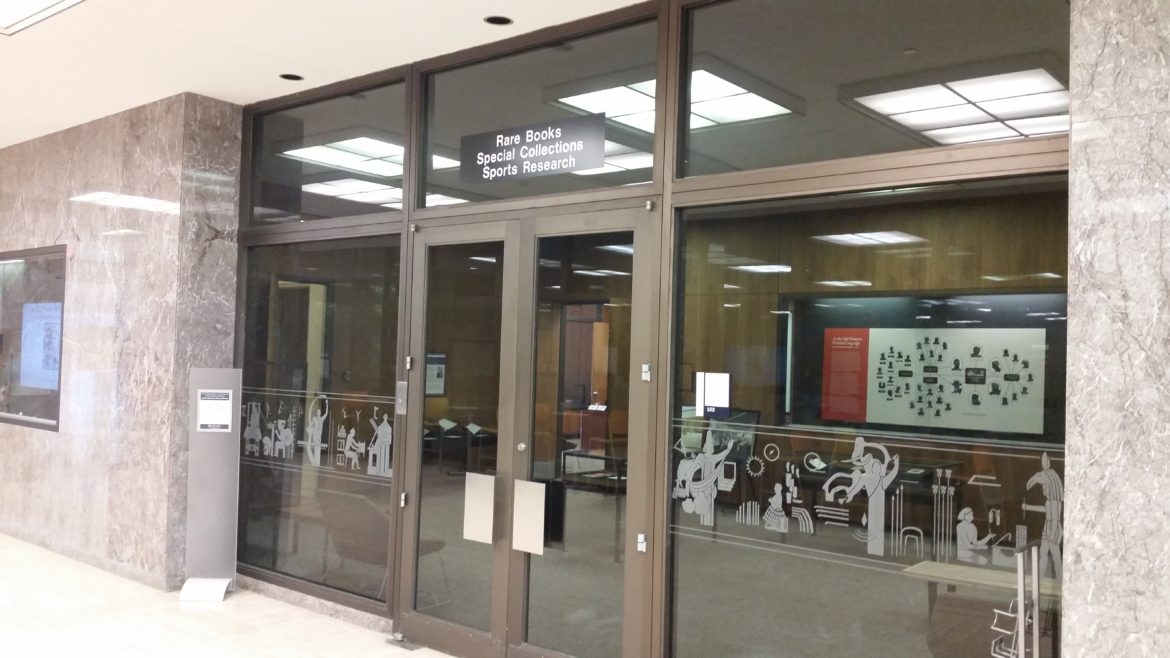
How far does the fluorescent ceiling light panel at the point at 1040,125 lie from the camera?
316 cm

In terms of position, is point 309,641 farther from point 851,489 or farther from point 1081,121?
point 1081,121

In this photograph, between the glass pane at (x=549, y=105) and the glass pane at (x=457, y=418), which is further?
the glass pane at (x=457, y=418)

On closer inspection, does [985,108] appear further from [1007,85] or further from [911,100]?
Result: [911,100]

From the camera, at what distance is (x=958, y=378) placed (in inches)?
130

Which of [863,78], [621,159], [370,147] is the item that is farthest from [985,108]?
[370,147]

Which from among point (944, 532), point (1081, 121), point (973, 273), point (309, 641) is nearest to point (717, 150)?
point (973, 273)

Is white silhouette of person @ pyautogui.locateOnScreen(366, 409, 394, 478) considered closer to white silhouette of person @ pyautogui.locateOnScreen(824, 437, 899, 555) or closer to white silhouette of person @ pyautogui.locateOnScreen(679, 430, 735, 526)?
white silhouette of person @ pyautogui.locateOnScreen(679, 430, 735, 526)

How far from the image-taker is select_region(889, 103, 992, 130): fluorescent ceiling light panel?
3.36 meters

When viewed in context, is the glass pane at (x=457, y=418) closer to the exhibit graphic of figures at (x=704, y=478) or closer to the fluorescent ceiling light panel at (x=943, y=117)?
the exhibit graphic of figures at (x=704, y=478)

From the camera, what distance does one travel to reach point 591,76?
4637 mm

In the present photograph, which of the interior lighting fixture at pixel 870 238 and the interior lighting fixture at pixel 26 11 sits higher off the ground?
the interior lighting fixture at pixel 26 11

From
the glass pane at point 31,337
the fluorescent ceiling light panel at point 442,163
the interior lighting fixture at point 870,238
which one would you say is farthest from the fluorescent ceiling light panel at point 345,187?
the interior lighting fixture at point 870,238

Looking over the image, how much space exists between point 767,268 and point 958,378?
0.92 metres

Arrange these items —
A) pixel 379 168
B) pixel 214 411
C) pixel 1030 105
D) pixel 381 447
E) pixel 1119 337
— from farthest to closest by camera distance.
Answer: pixel 214 411
pixel 379 168
pixel 381 447
pixel 1030 105
pixel 1119 337
